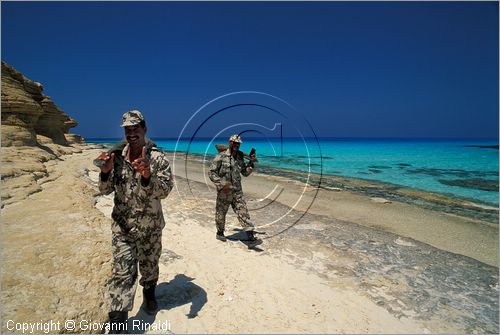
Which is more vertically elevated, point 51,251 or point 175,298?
point 51,251

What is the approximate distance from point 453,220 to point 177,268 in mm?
11845

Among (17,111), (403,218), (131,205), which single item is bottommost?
(403,218)

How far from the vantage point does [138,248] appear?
152 inches

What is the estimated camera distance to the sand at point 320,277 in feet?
14.1

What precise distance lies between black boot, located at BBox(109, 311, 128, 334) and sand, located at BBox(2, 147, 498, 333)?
34 cm

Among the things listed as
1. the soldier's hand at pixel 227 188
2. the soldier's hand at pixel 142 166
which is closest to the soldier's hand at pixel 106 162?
the soldier's hand at pixel 142 166

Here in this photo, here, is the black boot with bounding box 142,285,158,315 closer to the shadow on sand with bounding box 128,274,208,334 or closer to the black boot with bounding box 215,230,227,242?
the shadow on sand with bounding box 128,274,208,334

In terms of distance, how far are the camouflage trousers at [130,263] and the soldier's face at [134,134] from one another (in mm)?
1207

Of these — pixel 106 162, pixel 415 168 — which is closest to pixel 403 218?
pixel 106 162

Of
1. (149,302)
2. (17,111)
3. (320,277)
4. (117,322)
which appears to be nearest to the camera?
(117,322)

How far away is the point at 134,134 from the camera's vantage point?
374 centimetres

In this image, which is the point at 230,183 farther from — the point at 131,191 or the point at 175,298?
the point at 131,191

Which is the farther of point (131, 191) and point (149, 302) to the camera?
point (149, 302)

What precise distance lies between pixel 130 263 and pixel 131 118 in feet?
6.20
